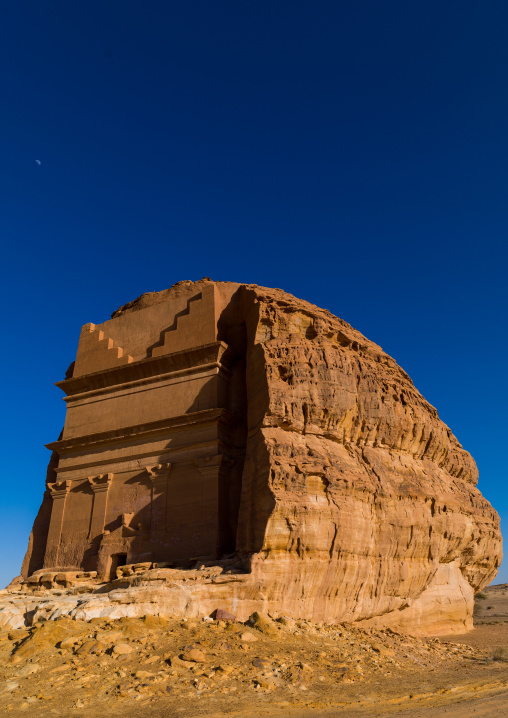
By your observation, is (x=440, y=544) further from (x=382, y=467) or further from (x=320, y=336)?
(x=320, y=336)

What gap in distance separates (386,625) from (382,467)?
461 centimetres

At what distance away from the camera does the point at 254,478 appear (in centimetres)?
1488

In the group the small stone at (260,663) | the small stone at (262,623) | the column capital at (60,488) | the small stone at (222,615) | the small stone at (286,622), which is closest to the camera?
the small stone at (260,663)

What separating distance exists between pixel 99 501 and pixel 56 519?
204 cm

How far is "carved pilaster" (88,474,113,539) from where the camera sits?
1877cm

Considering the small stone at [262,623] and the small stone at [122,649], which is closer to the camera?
the small stone at [122,649]

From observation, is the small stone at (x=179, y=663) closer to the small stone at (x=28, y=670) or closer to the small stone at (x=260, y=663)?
the small stone at (x=260, y=663)

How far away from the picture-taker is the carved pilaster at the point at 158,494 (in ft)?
58.0

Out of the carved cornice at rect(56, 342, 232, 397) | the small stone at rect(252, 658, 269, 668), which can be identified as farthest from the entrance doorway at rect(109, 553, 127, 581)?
the small stone at rect(252, 658, 269, 668)

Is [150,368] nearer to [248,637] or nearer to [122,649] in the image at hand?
[248,637]

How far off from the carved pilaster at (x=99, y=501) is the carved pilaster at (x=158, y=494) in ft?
5.98

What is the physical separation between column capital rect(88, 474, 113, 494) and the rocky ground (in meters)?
7.79

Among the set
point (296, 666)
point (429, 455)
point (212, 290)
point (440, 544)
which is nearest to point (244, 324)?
point (212, 290)

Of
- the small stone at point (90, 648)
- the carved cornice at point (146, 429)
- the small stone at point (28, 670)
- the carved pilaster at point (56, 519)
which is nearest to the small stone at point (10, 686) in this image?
the small stone at point (28, 670)
